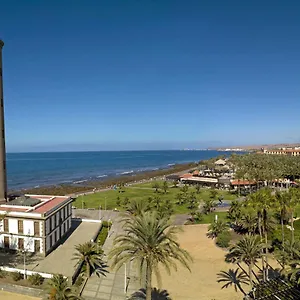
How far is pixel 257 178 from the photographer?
80438mm

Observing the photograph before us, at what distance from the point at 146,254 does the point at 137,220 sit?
2301 mm

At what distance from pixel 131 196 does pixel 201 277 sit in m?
48.7

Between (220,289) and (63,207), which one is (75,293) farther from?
(63,207)

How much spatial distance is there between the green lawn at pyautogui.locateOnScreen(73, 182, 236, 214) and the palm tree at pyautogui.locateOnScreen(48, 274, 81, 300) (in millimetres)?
38497

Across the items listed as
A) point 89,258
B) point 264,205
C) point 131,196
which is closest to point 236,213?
point 264,205

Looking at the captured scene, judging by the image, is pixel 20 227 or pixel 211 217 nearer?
pixel 20 227

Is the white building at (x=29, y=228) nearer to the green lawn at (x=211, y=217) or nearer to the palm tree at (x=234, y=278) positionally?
the palm tree at (x=234, y=278)

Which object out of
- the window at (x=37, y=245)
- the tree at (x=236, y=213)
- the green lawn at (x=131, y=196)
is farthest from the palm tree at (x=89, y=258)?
the green lawn at (x=131, y=196)

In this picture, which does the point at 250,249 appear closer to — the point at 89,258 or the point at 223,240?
the point at 223,240

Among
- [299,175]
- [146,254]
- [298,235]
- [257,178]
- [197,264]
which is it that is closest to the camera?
[146,254]

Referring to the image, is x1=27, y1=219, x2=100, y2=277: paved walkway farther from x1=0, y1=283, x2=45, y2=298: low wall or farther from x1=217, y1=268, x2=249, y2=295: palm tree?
x1=217, y1=268, x2=249, y2=295: palm tree

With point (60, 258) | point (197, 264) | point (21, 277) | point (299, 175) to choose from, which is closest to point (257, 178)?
point (299, 175)

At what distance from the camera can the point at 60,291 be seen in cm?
2111

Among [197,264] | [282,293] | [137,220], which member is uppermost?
[137,220]
